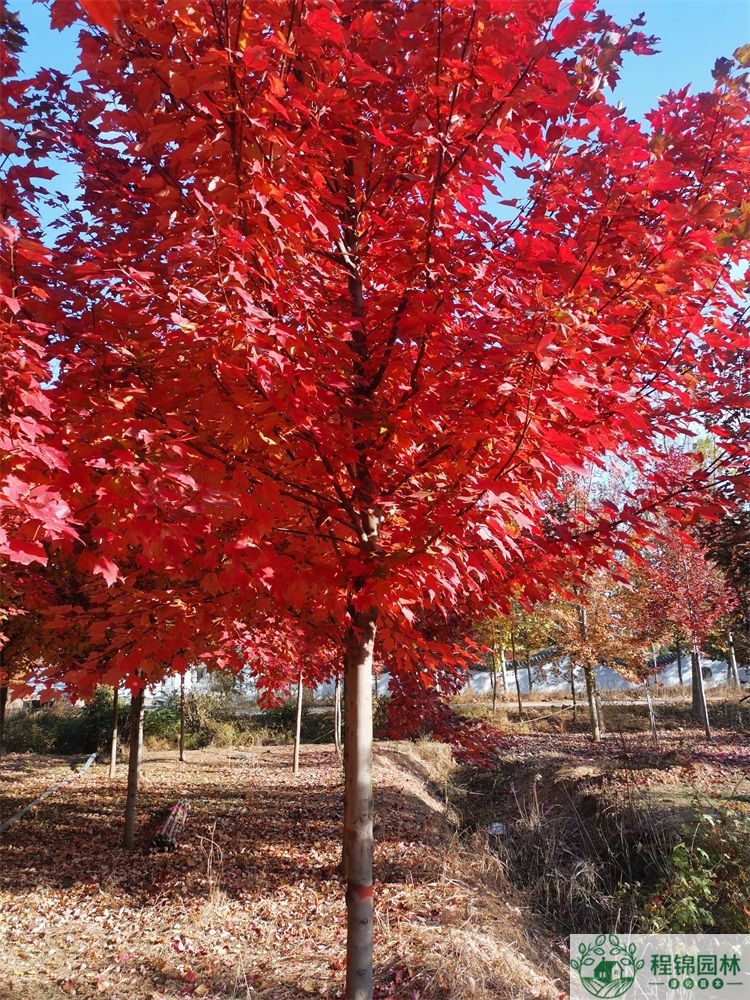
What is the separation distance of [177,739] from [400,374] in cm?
1706

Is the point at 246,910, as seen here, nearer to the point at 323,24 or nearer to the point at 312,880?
the point at 312,880

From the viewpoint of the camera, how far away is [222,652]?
4.82m

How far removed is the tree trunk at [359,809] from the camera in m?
2.77

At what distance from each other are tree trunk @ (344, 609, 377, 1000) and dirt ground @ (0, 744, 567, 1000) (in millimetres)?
1328

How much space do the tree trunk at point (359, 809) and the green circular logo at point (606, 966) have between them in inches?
99.7

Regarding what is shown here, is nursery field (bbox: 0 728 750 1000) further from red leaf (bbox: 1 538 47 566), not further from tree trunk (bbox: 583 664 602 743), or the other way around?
tree trunk (bbox: 583 664 602 743)

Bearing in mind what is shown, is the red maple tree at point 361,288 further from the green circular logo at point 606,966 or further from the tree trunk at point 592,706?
the tree trunk at point 592,706

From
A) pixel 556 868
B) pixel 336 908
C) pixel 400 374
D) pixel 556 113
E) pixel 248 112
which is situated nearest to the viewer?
pixel 248 112

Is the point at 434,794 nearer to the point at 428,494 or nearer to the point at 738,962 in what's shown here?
the point at 738,962

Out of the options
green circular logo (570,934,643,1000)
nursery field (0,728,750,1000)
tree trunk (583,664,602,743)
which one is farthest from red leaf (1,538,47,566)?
tree trunk (583,664,602,743)

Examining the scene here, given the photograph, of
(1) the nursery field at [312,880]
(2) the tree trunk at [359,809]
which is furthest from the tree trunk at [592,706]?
(2) the tree trunk at [359,809]

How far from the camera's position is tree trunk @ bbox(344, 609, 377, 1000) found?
277cm

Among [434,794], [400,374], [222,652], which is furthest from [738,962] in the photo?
[434,794]

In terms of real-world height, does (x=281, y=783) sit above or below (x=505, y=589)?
below
